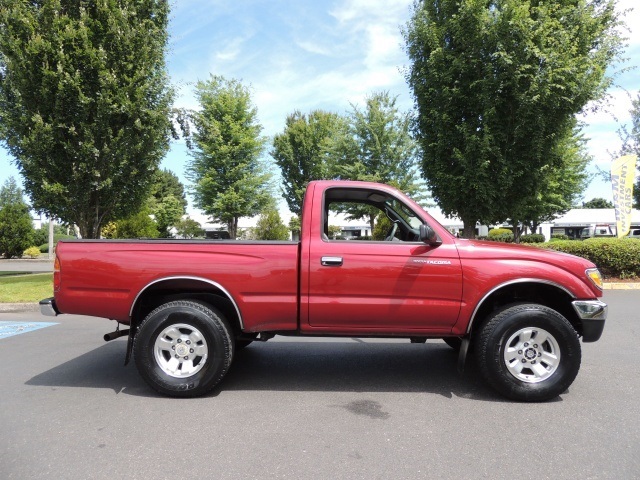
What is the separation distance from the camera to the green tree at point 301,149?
38.6 metres

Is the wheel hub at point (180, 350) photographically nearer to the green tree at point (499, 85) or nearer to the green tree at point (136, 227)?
the green tree at point (499, 85)

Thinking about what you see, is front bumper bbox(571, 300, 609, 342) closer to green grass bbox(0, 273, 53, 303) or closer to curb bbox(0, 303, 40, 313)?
curb bbox(0, 303, 40, 313)

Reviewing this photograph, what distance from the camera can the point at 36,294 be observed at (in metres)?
10.0

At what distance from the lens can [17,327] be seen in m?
7.49

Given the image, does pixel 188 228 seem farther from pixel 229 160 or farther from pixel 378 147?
pixel 378 147

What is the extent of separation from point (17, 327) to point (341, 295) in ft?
20.7

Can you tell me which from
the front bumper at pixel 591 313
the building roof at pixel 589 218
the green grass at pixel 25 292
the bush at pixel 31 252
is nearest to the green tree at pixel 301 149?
the bush at pixel 31 252

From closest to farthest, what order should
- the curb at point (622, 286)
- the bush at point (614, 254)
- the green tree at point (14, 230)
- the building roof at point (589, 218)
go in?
1. the curb at point (622, 286)
2. the bush at point (614, 254)
3. the green tree at point (14, 230)
4. the building roof at point (589, 218)

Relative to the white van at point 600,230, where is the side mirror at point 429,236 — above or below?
below

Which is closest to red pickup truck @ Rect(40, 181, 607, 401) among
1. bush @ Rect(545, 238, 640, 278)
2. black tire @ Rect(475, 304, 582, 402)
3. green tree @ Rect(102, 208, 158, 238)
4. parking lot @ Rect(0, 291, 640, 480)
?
black tire @ Rect(475, 304, 582, 402)

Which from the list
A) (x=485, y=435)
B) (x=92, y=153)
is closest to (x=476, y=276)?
(x=485, y=435)

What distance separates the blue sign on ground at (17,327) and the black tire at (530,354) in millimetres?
6872

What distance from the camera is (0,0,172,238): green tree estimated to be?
11.3 m

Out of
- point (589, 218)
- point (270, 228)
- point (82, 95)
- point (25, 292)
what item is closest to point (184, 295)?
point (25, 292)
